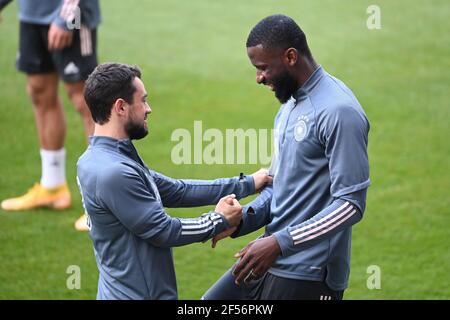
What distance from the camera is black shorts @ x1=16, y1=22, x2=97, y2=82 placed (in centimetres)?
732

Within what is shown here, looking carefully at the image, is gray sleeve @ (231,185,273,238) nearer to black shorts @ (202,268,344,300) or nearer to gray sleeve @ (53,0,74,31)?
black shorts @ (202,268,344,300)

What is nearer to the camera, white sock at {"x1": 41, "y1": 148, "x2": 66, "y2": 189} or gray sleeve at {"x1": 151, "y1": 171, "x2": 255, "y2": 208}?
gray sleeve at {"x1": 151, "y1": 171, "x2": 255, "y2": 208}

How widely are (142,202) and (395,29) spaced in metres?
9.06

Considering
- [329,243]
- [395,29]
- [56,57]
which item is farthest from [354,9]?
[329,243]

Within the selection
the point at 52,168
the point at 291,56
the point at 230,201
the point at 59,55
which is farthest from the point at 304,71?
the point at 52,168

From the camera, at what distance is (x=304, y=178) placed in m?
4.28

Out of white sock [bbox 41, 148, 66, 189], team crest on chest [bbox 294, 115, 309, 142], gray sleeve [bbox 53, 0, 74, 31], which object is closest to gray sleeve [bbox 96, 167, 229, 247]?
team crest on chest [bbox 294, 115, 309, 142]

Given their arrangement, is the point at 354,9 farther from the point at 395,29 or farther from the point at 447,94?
the point at 447,94

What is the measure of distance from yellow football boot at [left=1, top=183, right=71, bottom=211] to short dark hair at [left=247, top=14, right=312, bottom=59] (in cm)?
386

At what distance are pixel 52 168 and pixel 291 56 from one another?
385 centimetres

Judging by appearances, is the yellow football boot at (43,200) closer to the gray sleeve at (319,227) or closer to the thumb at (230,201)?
the thumb at (230,201)

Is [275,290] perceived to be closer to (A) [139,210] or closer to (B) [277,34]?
(A) [139,210]

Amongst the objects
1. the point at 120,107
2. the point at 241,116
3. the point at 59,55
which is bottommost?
the point at 241,116

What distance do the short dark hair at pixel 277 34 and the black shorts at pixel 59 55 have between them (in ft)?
10.6
